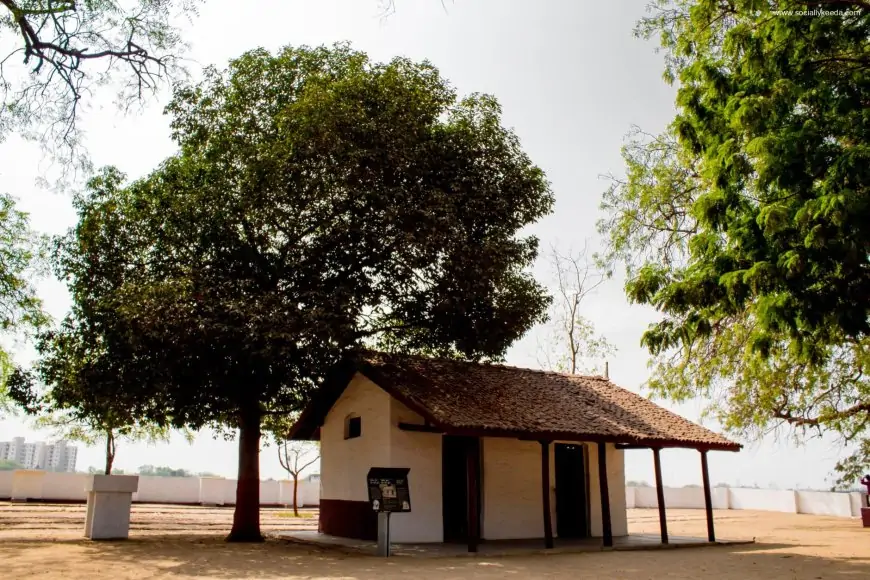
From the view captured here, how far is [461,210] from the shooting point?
16.6m

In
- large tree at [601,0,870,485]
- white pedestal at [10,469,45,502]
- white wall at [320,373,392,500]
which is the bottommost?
white pedestal at [10,469,45,502]

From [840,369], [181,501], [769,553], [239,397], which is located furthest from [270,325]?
[181,501]

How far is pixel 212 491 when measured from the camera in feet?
107

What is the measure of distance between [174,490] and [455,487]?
20.2 m

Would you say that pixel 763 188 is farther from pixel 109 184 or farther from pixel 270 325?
pixel 109 184

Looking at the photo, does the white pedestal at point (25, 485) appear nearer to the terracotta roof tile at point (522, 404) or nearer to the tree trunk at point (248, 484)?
the tree trunk at point (248, 484)

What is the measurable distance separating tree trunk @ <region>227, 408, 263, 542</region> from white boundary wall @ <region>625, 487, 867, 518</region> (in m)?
18.0

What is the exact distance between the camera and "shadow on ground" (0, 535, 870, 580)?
1126 cm

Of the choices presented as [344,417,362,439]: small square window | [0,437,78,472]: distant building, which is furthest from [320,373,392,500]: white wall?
[0,437,78,472]: distant building

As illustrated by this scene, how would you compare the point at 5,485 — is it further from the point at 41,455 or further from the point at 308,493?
the point at 41,455

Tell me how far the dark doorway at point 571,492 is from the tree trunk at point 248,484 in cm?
746

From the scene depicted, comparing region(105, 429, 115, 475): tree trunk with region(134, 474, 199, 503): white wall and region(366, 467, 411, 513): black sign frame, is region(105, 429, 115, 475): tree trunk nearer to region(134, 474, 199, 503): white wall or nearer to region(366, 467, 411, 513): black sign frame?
region(134, 474, 199, 503): white wall

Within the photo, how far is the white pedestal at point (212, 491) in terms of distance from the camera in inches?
1276

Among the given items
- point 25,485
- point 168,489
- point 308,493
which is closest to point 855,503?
point 308,493
